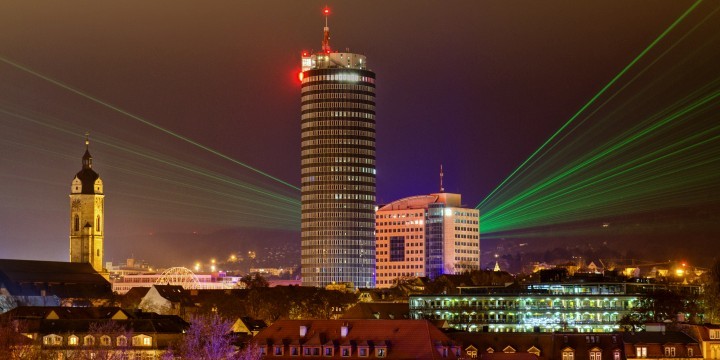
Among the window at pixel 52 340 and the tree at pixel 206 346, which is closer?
the tree at pixel 206 346

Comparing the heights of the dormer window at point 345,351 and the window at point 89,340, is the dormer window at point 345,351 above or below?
below

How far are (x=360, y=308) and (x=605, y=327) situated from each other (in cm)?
3135

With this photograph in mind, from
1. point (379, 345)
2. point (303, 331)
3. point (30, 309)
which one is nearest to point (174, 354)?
point (303, 331)

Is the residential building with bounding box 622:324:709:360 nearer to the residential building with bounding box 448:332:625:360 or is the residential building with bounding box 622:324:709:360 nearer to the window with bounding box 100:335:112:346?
the residential building with bounding box 448:332:625:360

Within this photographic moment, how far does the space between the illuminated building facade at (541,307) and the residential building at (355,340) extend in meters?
55.7

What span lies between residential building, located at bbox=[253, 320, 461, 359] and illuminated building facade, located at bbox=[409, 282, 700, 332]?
55724mm

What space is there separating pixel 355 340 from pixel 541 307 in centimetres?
7192

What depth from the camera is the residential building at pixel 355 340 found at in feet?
367

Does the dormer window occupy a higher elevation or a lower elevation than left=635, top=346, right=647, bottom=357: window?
higher

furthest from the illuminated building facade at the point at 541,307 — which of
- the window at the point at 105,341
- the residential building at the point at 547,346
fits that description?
the window at the point at 105,341

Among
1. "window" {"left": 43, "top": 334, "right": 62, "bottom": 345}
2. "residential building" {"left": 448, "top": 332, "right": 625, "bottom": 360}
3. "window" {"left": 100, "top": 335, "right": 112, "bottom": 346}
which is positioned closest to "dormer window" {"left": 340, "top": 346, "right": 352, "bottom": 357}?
"residential building" {"left": 448, "top": 332, "right": 625, "bottom": 360}

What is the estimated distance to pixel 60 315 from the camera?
163 metres

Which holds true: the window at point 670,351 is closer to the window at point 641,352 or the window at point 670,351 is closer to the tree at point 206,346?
the window at point 641,352

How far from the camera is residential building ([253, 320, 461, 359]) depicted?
4409 inches
